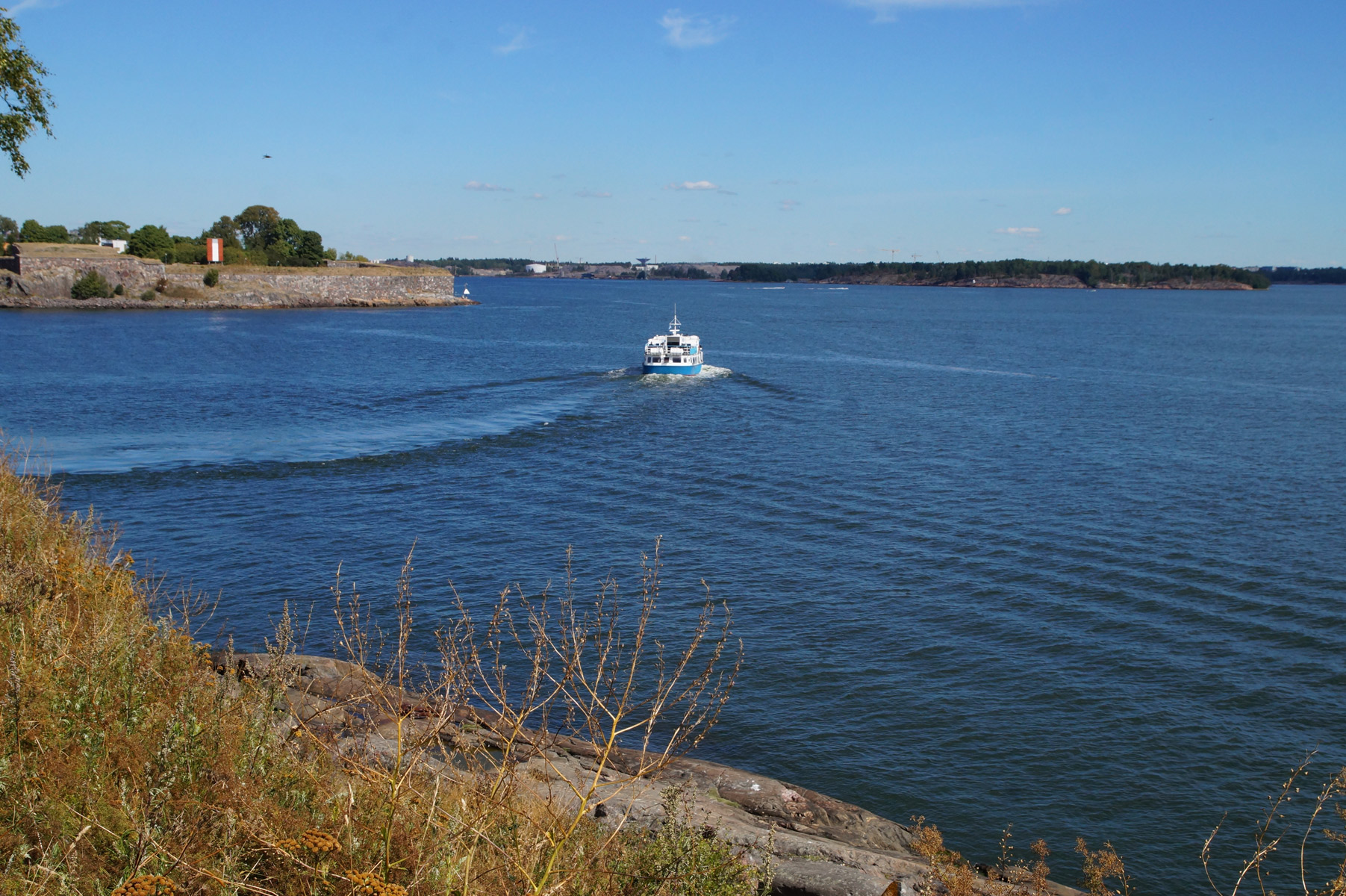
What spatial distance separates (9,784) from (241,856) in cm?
182

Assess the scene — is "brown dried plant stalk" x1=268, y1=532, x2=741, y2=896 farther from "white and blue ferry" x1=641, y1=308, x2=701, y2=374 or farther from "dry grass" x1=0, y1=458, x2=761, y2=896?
"white and blue ferry" x1=641, y1=308, x2=701, y2=374

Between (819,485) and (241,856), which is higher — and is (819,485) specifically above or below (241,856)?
below

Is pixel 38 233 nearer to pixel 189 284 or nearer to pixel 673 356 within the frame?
pixel 189 284

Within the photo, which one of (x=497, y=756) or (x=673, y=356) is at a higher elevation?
(x=673, y=356)

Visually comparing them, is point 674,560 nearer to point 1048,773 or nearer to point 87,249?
point 1048,773

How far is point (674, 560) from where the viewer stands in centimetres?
2516

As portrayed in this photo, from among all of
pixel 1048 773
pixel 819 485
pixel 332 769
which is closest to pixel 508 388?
pixel 819 485

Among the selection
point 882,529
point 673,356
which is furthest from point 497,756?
point 673,356

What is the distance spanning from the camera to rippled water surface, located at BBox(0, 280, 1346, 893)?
16125 mm

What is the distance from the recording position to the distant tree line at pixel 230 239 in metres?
134

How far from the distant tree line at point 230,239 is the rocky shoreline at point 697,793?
138 meters

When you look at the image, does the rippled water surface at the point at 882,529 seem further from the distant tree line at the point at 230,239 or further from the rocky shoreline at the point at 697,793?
the distant tree line at the point at 230,239

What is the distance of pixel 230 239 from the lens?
6088 inches

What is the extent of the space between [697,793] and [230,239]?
163877mm
